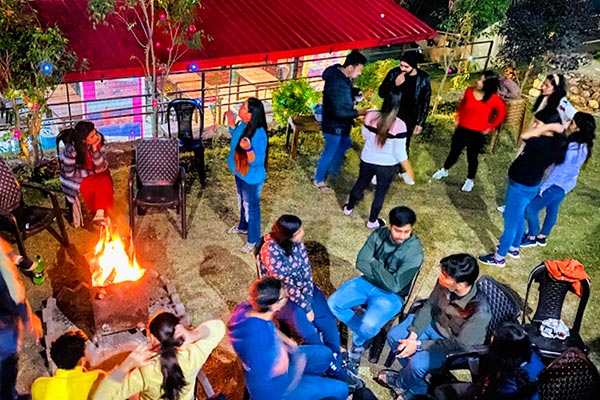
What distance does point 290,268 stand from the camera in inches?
183

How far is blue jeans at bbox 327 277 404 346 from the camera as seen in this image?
15.7 ft

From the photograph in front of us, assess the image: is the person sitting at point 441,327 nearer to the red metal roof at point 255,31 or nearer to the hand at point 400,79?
the hand at point 400,79

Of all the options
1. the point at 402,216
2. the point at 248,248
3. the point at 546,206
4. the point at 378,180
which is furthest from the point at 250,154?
the point at 546,206

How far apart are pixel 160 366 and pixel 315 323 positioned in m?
1.70

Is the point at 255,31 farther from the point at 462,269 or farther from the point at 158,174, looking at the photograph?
the point at 462,269

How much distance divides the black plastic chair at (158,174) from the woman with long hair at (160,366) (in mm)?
2686

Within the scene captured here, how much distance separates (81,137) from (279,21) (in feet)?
21.6

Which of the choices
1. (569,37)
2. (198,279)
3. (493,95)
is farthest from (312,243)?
(569,37)

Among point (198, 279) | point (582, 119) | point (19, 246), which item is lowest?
point (198, 279)

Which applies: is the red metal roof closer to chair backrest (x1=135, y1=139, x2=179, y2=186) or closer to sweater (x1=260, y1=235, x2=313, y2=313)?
chair backrest (x1=135, y1=139, x2=179, y2=186)

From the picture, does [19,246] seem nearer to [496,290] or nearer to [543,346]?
[496,290]

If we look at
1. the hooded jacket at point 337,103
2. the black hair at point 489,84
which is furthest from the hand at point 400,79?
the black hair at point 489,84

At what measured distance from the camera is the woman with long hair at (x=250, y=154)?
18.2 feet

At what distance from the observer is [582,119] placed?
5.94 m
